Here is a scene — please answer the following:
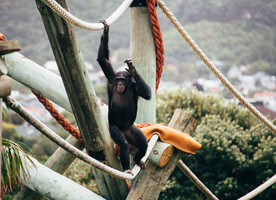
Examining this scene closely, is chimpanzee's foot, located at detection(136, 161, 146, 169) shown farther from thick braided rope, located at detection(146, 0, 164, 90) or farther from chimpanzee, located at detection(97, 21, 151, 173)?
thick braided rope, located at detection(146, 0, 164, 90)

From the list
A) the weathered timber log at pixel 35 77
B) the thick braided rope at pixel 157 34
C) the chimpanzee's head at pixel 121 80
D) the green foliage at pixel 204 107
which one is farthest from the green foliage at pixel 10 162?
the green foliage at pixel 204 107

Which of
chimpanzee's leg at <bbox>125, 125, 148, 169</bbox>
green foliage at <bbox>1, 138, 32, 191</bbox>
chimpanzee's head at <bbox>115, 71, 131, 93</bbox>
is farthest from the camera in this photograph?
chimpanzee's head at <bbox>115, 71, 131, 93</bbox>

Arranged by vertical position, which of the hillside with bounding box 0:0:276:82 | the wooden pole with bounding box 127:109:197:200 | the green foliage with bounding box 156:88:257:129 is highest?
the wooden pole with bounding box 127:109:197:200

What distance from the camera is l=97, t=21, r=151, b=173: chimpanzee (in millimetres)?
3805

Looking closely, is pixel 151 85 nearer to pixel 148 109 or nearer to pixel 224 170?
pixel 148 109

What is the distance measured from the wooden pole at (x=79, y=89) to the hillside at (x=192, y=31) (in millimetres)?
24671

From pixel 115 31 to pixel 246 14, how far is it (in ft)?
32.7

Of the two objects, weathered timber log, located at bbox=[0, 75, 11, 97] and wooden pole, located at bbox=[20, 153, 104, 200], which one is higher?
weathered timber log, located at bbox=[0, 75, 11, 97]

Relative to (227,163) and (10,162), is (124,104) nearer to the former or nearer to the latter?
(10,162)

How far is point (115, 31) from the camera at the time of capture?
1191 inches

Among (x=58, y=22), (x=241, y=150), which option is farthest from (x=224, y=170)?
(x=58, y=22)

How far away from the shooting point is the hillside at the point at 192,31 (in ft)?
93.5

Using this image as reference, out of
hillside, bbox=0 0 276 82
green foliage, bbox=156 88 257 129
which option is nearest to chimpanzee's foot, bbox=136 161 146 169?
green foliage, bbox=156 88 257 129

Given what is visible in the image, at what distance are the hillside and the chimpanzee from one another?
2415 cm
